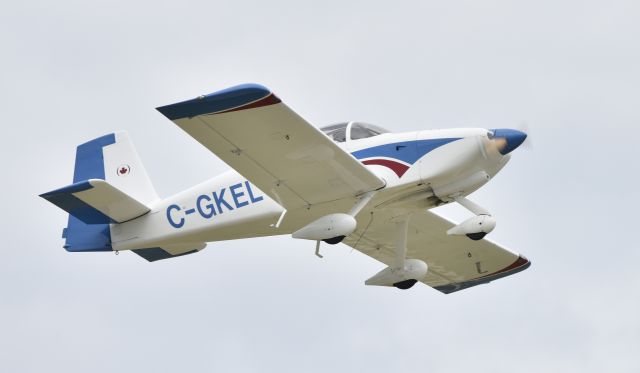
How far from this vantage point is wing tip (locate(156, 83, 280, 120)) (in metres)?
19.6

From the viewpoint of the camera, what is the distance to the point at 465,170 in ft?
70.7

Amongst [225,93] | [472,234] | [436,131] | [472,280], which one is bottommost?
[472,280]

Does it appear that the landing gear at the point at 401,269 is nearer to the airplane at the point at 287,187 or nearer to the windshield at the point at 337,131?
the airplane at the point at 287,187

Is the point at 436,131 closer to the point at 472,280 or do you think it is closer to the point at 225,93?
the point at 225,93

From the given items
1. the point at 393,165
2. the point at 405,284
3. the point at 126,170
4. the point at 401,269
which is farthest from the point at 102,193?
the point at 405,284

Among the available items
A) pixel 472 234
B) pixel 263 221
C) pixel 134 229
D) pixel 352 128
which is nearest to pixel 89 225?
pixel 134 229

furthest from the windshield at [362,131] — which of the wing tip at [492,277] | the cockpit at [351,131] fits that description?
the wing tip at [492,277]

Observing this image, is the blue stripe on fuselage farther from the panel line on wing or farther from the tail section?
the tail section

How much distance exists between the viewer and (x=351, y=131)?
22188 mm

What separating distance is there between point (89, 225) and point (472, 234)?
702cm

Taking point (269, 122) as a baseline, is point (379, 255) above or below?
below

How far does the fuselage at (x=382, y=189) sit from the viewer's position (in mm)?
21547

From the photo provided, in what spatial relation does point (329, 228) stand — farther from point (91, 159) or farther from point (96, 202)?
point (91, 159)

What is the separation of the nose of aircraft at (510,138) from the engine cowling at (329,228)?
2.64 meters
